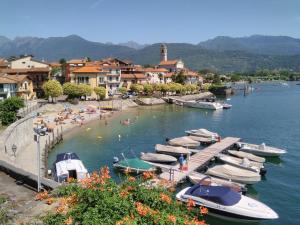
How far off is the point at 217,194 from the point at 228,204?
3.74 feet

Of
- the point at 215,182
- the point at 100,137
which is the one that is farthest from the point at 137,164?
the point at 100,137

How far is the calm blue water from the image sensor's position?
33.0 meters

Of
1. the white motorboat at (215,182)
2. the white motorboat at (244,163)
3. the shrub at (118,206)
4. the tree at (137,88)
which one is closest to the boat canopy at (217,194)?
the white motorboat at (215,182)

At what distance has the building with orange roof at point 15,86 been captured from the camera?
8038 centimetres

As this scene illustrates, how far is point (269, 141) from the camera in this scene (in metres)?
56.5

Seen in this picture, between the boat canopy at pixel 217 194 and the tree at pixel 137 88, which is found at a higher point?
the tree at pixel 137 88

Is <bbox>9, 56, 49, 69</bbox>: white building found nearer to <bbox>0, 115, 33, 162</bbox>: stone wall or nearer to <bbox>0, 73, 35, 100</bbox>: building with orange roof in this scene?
<bbox>0, 73, 35, 100</bbox>: building with orange roof

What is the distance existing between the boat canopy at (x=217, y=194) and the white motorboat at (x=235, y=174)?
669 cm

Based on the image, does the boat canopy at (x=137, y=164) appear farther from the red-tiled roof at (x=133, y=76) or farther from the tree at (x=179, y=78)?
the tree at (x=179, y=78)

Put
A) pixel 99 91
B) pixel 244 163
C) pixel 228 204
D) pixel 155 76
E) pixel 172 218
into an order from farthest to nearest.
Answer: pixel 155 76
pixel 99 91
pixel 244 163
pixel 228 204
pixel 172 218

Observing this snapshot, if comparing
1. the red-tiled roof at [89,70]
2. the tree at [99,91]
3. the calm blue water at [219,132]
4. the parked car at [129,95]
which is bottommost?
the calm blue water at [219,132]

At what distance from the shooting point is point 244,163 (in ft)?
128

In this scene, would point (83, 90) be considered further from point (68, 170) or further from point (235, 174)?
point (235, 174)

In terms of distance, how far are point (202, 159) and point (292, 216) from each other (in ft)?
48.7
